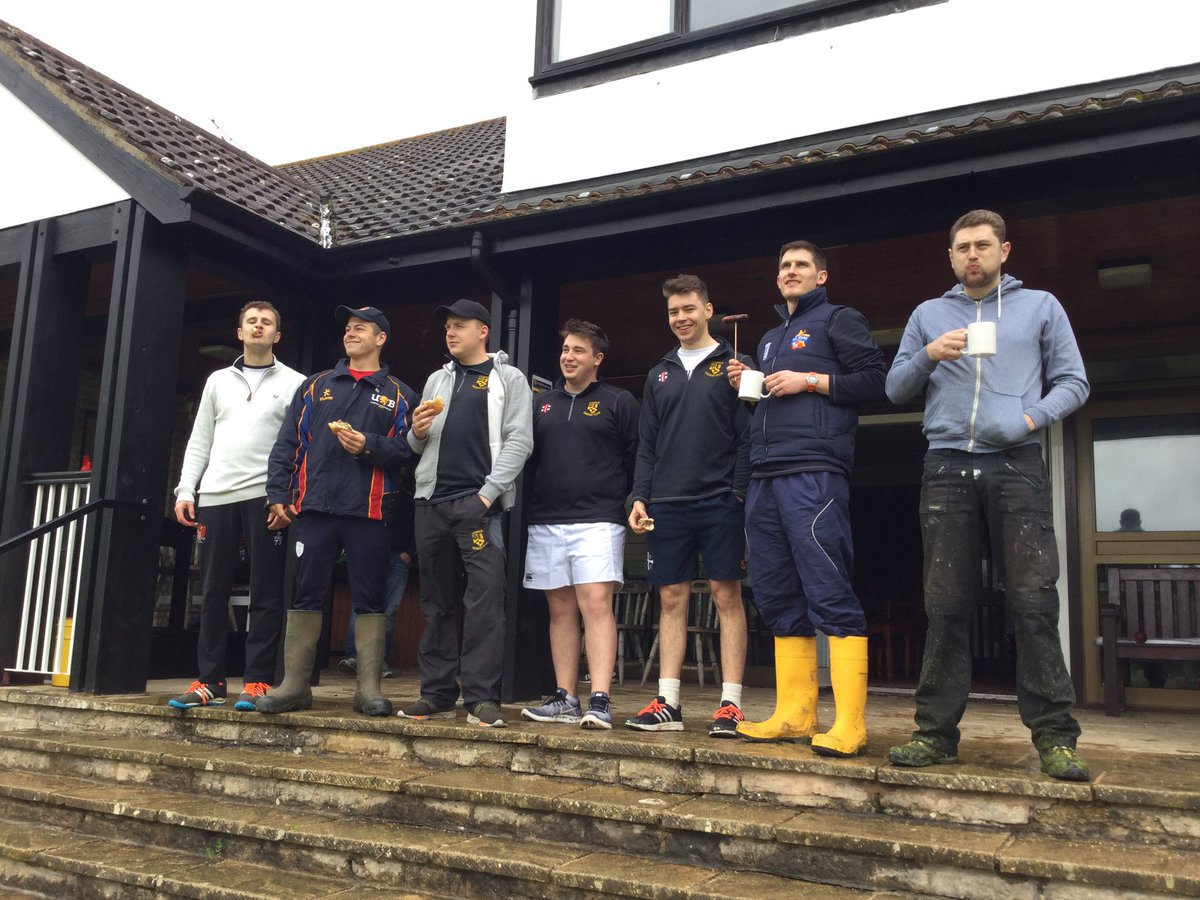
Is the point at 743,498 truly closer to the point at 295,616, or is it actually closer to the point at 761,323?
the point at 295,616

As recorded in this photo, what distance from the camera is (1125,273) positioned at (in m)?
5.20

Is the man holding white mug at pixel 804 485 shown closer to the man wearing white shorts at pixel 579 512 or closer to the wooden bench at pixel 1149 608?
the man wearing white shorts at pixel 579 512

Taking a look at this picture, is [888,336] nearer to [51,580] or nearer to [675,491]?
[675,491]

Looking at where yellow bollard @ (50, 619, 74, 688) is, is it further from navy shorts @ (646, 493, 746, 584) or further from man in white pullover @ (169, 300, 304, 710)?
navy shorts @ (646, 493, 746, 584)

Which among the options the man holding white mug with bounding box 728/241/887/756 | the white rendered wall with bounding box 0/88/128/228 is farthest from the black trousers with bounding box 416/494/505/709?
the white rendered wall with bounding box 0/88/128/228

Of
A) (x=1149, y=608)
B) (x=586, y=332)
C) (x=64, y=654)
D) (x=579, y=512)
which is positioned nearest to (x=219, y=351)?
(x=64, y=654)

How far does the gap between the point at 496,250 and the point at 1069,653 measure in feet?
13.6

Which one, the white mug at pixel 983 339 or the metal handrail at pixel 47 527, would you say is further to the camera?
the metal handrail at pixel 47 527

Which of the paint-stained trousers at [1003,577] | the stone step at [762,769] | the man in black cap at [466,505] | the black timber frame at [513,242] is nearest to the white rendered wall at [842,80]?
the black timber frame at [513,242]

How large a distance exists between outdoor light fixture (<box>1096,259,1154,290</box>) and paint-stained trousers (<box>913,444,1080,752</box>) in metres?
2.60

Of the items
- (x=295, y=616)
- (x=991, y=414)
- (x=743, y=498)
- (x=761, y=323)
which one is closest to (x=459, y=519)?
(x=295, y=616)

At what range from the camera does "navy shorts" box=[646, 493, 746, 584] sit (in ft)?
12.6

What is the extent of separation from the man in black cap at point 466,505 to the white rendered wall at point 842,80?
184cm

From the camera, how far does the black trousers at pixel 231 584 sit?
447cm
